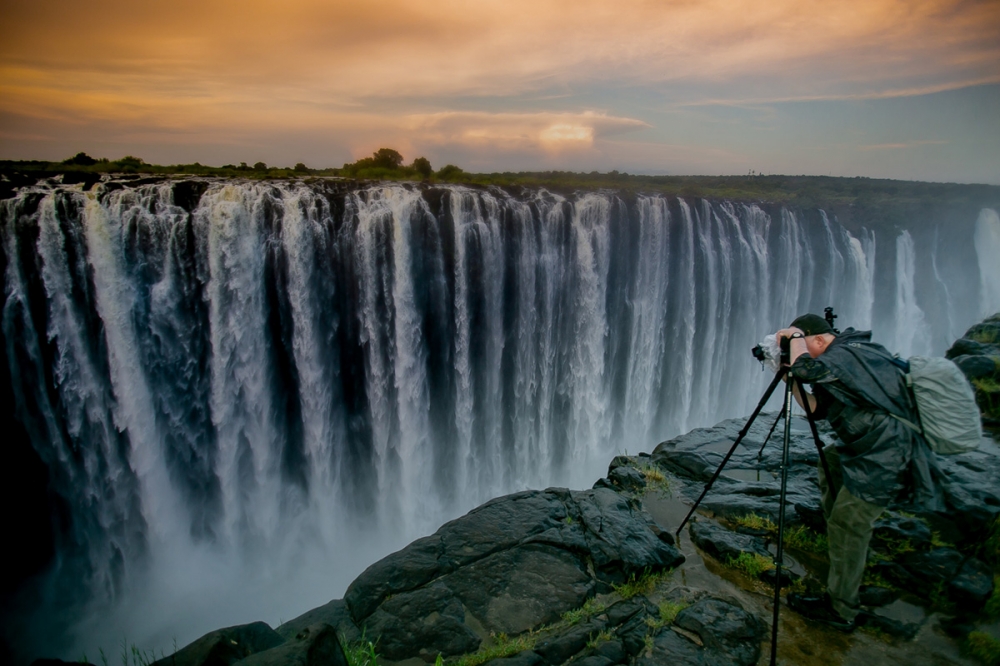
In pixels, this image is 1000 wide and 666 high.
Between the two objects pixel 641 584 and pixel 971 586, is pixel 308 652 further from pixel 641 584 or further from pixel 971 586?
pixel 971 586

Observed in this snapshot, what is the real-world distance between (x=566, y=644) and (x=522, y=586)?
853 millimetres

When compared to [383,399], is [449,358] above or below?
above

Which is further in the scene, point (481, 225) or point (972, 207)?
point (972, 207)

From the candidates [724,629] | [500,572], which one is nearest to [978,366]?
[724,629]

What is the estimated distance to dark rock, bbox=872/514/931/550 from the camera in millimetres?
4218

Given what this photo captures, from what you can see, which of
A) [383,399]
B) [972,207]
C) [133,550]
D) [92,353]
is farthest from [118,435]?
[972,207]

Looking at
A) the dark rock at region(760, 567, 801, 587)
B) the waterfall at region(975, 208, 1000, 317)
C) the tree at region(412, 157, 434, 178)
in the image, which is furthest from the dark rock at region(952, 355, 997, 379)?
the waterfall at region(975, 208, 1000, 317)

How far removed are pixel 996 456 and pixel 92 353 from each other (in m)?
14.6

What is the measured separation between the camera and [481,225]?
12867 mm

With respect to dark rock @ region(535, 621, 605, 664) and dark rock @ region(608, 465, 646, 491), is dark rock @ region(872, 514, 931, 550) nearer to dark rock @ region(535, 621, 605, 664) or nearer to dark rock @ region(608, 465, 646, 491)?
dark rock @ region(608, 465, 646, 491)

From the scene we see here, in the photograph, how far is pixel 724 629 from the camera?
3.57m

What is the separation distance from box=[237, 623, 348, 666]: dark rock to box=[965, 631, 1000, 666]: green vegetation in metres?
4.22

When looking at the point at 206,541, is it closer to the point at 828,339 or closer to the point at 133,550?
the point at 133,550

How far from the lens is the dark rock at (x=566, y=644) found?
138 inches
